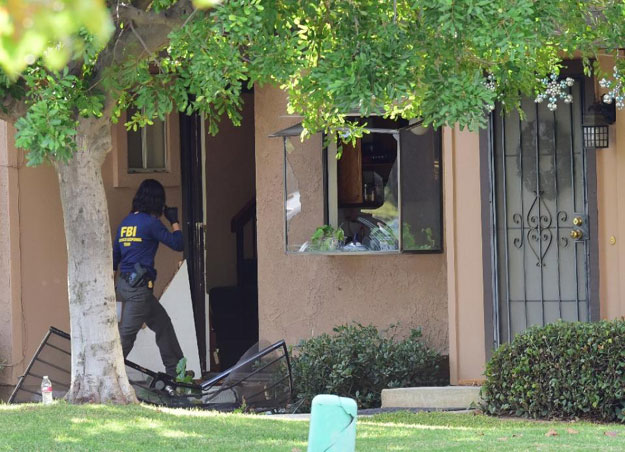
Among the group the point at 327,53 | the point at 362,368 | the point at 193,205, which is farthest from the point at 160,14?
the point at 193,205

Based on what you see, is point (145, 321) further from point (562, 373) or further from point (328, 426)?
point (328, 426)

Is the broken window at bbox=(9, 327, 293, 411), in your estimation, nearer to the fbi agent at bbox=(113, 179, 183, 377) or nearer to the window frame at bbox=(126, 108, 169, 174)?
the fbi agent at bbox=(113, 179, 183, 377)

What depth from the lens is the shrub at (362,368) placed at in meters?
9.59

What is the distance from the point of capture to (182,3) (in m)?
6.59

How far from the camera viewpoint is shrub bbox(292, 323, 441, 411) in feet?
31.4

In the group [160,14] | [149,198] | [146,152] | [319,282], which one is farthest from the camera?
[146,152]

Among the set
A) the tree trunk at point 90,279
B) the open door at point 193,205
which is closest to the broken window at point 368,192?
the open door at point 193,205

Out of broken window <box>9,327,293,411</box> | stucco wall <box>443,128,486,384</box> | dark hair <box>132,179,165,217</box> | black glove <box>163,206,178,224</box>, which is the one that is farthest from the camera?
black glove <box>163,206,178,224</box>

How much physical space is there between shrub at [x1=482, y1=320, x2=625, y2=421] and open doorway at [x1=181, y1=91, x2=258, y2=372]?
4.40 m

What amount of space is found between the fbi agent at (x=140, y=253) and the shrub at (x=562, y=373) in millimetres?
3194

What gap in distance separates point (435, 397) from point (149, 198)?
309cm

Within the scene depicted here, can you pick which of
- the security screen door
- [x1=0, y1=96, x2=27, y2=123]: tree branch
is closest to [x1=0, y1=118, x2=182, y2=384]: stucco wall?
[x1=0, y1=96, x2=27, y2=123]: tree branch

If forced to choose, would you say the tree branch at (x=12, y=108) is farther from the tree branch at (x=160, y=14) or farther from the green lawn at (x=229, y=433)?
the green lawn at (x=229, y=433)

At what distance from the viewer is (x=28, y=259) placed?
10.8 m
